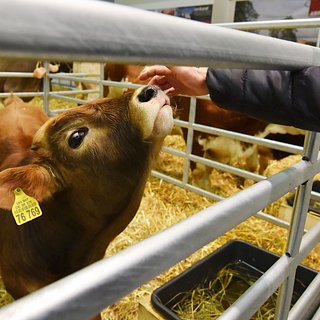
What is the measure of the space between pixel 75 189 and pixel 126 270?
87 cm

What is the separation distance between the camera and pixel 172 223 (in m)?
2.46

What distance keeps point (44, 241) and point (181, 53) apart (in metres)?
1.12

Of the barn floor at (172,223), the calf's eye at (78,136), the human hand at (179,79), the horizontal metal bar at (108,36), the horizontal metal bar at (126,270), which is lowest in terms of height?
the barn floor at (172,223)

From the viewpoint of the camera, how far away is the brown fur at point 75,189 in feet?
3.71

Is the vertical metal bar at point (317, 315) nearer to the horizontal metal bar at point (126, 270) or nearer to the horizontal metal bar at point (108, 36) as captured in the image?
the horizontal metal bar at point (126, 270)

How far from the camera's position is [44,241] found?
1359mm

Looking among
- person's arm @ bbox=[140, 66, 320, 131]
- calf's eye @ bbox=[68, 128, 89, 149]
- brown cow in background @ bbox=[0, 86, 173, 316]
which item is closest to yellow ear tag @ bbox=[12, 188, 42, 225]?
brown cow in background @ bbox=[0, 86, 173, 316]

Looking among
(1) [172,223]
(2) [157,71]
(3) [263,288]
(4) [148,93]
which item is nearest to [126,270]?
(3) [263,288]

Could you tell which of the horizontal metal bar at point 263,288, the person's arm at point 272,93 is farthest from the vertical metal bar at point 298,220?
the person's arm at point 272,93

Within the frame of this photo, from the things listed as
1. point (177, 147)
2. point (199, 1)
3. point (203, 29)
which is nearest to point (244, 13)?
point (199, 1)

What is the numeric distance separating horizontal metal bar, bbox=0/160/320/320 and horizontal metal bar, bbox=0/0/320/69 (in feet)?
0.72

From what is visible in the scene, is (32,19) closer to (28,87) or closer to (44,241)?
(44,241)

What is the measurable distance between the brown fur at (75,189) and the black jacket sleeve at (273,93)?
27 centimetres

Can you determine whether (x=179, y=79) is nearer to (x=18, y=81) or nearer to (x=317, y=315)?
(x=317, y=315)
